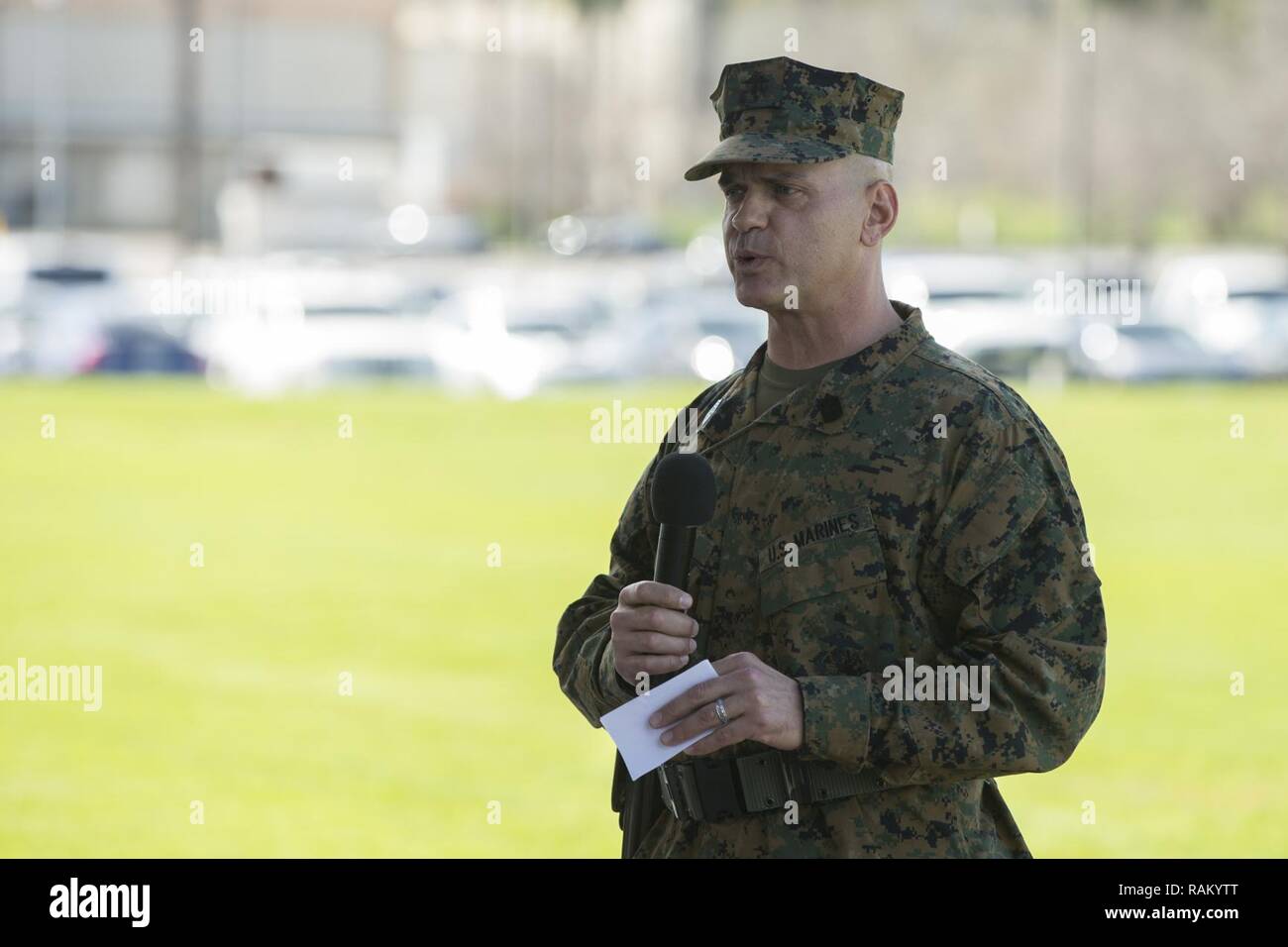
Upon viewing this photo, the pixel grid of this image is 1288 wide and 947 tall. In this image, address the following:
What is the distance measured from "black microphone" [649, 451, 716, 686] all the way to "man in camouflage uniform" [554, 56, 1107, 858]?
6 centimetres

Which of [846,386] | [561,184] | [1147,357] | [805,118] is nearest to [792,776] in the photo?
[846,386]

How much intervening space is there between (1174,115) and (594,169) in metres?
22.4

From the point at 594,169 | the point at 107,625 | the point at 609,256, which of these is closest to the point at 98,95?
the point at 594,169

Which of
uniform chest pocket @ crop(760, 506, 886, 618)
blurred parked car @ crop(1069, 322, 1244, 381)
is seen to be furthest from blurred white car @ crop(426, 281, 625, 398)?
uniform chest pocket @ crop(760, 506, 886, 618)

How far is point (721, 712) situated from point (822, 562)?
374 millimetres

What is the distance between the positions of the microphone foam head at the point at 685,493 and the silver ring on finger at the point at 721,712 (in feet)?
0.94

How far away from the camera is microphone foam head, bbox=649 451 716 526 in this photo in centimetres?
299

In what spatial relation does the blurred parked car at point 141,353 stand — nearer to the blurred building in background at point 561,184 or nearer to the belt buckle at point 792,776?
the blurred building in background at point 561,184

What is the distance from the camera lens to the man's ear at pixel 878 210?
326 centimetres

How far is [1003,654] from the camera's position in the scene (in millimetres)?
2965

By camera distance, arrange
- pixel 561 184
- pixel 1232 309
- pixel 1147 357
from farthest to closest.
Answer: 1. pixel 561 184
2. pixel 1232 309
3. pixel 1147 357

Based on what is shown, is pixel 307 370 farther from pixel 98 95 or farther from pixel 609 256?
pixel 98 95

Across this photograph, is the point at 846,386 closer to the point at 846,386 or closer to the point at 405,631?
the point at 846,386

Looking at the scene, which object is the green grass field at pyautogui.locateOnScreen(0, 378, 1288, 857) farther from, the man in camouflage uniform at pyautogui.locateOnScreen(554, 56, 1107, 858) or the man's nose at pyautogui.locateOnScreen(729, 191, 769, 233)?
the man's nose at pyautogui.locateOnScreen(729, 191, 769, 233)
